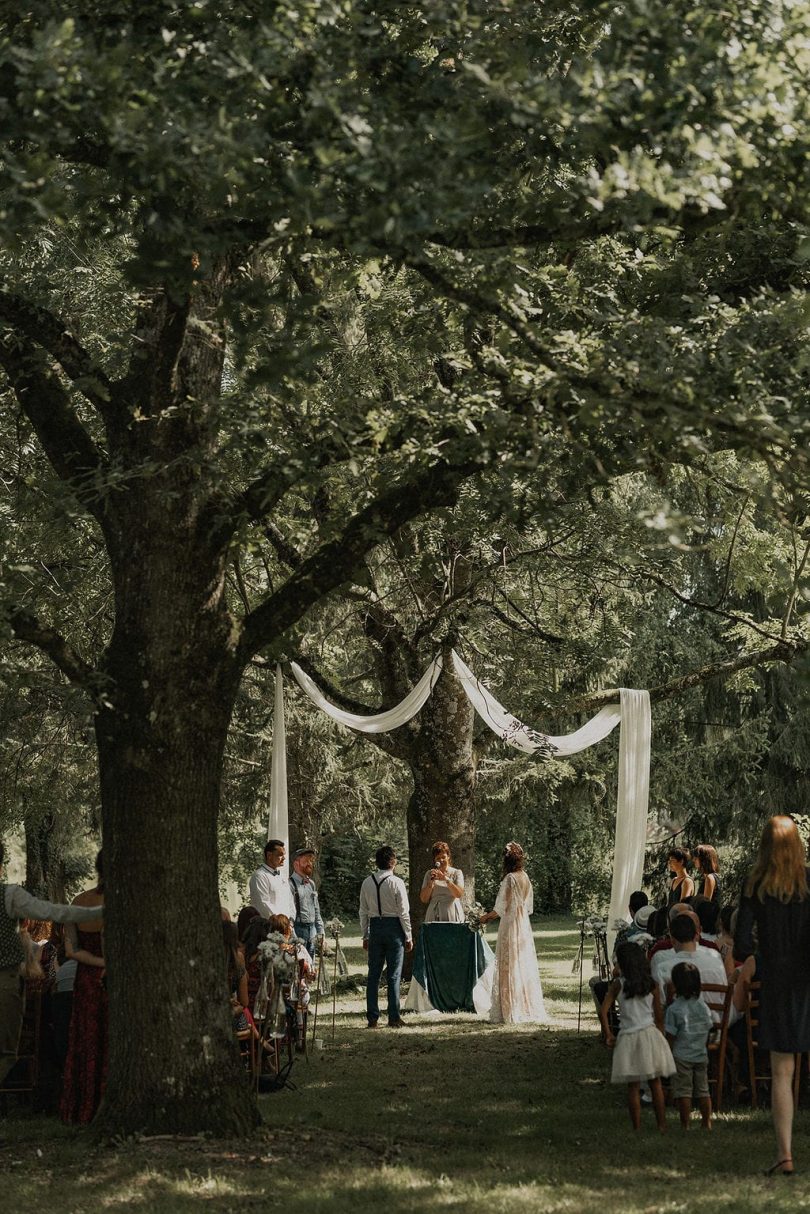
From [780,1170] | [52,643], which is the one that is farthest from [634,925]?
[52,643]

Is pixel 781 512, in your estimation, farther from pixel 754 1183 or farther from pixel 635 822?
pixel 635 822

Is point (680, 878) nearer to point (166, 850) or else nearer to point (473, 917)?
point (473, 917)

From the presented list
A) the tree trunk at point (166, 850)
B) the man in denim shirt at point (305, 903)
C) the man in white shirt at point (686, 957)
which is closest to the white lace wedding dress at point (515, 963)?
the man in denim shirt at point (305, 903)

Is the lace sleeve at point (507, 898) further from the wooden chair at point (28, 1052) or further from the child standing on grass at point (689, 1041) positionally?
the child standing on grass at point (689, 1041)

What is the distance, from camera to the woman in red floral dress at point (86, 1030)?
372 inches

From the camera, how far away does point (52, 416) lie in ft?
29.7

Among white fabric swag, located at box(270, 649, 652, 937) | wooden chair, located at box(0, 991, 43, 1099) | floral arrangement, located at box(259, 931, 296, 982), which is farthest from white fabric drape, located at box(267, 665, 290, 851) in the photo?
wooden chair, located at box(0, 991, 43, 1099)

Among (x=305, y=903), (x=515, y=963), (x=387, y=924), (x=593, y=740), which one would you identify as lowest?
(x=515, y=963)

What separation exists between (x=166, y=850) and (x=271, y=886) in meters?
4.90

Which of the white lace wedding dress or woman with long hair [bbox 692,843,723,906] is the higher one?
woman with long hair [bbox 692,843,723,906]

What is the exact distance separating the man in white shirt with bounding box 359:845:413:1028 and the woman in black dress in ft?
23.1

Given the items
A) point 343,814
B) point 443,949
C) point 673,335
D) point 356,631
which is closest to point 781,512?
point 673,335

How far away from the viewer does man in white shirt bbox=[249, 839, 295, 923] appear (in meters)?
13.1

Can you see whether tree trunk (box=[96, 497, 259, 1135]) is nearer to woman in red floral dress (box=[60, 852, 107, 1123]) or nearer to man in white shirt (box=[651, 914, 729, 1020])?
woman in red floral dress (box=[60, 852, 107, 1123])
